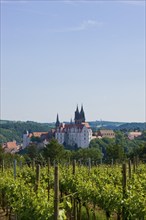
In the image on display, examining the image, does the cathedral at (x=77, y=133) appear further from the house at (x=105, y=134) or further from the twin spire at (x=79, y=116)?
the house at (x=105, y=134)

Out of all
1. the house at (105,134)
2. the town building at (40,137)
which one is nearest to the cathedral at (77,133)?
the town building at (40,137)

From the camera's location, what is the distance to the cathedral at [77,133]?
415 feet

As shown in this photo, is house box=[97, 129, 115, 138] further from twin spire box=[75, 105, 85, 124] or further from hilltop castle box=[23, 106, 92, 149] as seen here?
hilltop castle box=[23, 106, 92, 149]

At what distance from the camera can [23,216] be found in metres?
10.1

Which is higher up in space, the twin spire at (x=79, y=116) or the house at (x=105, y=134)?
the twin spire at (x=79, y=116)

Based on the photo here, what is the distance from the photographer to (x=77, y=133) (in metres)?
128

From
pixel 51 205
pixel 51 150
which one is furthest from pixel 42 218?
pixel 51 150

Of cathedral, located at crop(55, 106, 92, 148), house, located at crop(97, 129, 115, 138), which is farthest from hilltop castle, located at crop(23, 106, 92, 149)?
house, located at crop(97, 129, 115, 138)

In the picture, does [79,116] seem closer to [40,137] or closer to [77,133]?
[77,133]

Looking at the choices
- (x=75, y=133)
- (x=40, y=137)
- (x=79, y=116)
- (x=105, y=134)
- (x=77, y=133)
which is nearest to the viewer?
(x=77, y=133)

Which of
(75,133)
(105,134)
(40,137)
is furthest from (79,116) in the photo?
(40,137)

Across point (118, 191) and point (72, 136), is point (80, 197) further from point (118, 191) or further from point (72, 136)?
point (72, 136)

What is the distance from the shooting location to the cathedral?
12662cm

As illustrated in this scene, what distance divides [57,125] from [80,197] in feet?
427
